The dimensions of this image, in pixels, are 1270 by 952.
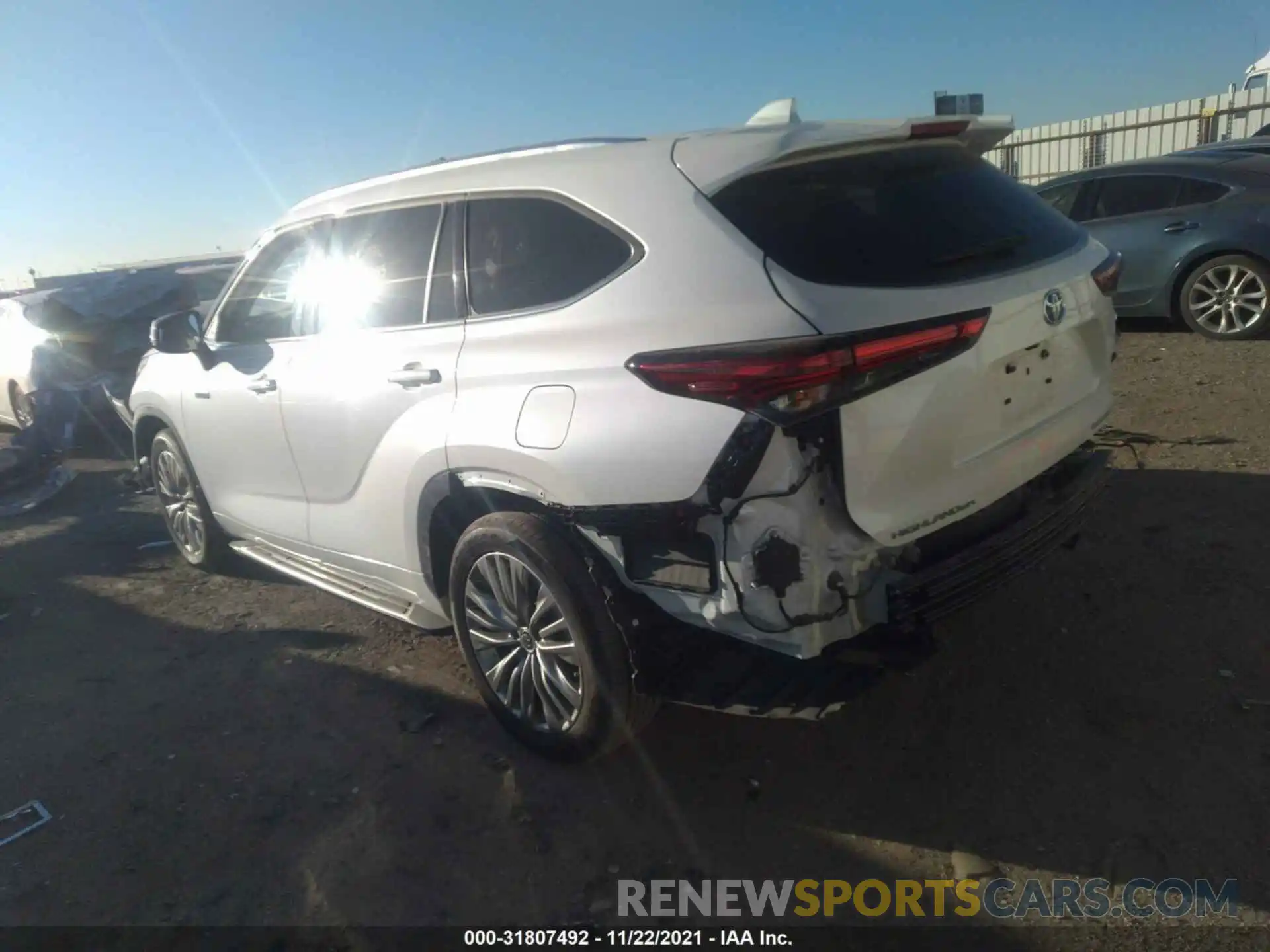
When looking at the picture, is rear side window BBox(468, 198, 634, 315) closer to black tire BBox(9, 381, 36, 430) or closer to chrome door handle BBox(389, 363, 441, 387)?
chrome door handle BBox(389, 363, 441, 387)

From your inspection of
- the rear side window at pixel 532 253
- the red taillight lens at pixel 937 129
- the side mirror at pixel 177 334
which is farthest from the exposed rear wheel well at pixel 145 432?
the red taillight lens at pixel 937 129

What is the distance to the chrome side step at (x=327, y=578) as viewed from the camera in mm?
3896

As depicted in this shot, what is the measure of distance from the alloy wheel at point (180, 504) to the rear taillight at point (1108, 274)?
4.53 metres

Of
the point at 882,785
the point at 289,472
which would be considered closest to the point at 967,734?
the point at 882,785

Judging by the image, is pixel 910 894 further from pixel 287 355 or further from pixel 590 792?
pixel 287 355

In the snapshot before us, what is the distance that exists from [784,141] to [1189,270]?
6.68 metres

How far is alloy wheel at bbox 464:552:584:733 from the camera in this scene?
304 cm

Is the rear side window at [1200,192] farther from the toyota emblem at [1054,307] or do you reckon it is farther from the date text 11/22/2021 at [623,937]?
the date text 11/22/2021 at [623,937]

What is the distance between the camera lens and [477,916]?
2.64 m

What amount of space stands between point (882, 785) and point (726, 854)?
0.58m

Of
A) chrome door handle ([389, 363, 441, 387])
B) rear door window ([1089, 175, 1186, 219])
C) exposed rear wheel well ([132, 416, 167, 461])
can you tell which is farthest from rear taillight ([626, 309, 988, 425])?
rear door window ([1089, 175, 1186, 219])

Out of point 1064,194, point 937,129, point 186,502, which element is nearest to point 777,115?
point 937,129

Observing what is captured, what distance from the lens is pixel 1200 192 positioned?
311 inches

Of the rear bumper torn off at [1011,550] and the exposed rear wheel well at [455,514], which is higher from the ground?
the exposed rear wheel well at [455,514]
